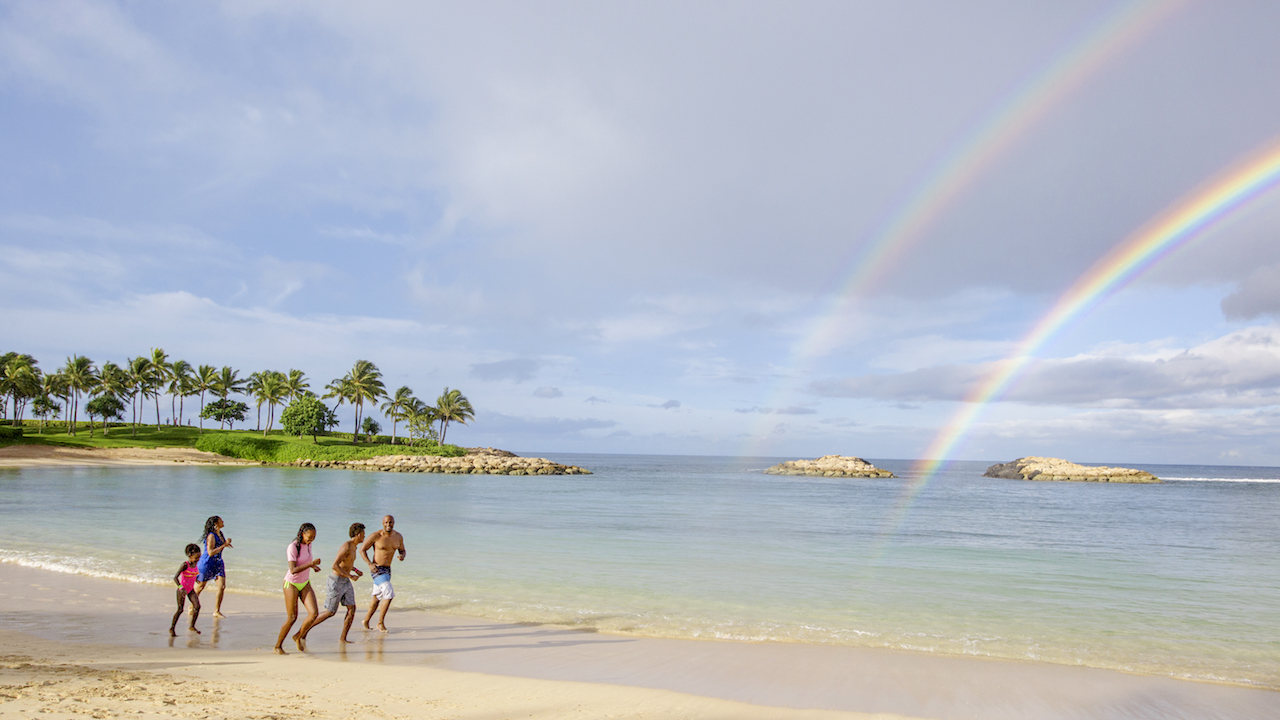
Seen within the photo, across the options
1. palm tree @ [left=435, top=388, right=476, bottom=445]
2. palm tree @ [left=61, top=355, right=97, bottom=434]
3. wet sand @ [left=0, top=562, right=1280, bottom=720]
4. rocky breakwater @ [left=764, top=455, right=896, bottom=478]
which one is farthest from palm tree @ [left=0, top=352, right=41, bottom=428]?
rocky breakwater @ [left=764, top=455, right=896, bottom=478]

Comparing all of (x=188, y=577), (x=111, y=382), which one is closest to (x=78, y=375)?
(x=111, y=382)

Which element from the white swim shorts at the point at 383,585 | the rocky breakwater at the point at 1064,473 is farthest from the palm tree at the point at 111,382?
the rocky breakwater at the point at 1064,473

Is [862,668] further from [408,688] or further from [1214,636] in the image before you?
[1214,636]

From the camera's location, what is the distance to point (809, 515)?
38.4m

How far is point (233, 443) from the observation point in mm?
81125

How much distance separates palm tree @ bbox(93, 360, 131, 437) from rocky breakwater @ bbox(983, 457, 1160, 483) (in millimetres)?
134760

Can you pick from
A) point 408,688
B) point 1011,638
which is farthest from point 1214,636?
point 408,688

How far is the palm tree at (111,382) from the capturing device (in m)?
88.8

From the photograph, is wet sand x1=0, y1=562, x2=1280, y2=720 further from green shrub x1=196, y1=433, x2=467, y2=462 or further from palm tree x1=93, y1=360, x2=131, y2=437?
palm tree x1=93, y1=360, x2=131, y2=437

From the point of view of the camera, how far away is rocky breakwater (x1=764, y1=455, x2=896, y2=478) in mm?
107438

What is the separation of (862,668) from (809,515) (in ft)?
97.9

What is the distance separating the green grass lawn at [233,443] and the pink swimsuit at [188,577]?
8032cm

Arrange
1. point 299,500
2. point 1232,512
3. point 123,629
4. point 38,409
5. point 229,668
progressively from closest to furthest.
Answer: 1. point 229,668
2. point 123,629
3. point 299,500
4. point 1232,512
5. point 38,409

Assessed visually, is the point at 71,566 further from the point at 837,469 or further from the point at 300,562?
the point at 837,469
